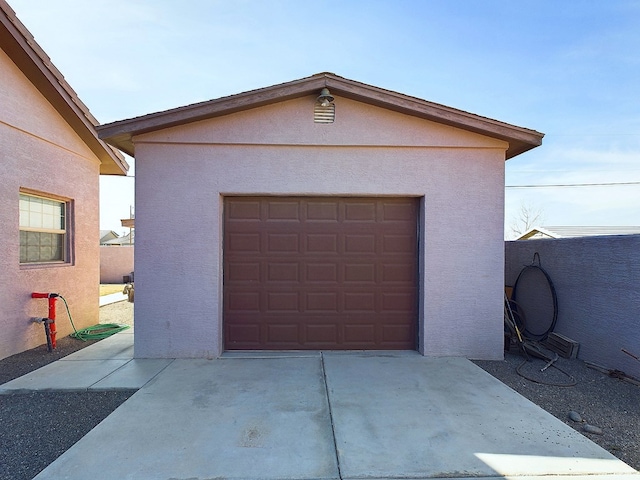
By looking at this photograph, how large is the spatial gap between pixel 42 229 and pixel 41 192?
0.76m

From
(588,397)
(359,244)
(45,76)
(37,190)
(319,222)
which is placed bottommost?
(588,397)

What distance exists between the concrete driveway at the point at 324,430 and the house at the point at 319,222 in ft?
2.97

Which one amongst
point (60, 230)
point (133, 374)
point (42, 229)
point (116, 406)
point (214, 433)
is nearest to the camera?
point (214, 433)

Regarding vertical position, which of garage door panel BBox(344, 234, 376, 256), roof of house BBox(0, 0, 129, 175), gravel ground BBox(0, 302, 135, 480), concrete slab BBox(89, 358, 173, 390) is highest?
roof of house BBox(0, 0, 129, 175)

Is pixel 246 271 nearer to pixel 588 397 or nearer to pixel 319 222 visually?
pixel 319 222

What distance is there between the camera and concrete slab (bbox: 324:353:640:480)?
2994 mm

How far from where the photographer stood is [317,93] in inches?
229

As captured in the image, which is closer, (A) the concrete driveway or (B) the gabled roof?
(A) the concrete driveway

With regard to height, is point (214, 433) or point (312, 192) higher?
point (312, 192)

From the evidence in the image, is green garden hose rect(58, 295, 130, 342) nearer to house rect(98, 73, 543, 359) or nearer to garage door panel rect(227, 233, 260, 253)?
house rect(98, 73, 543, 359)

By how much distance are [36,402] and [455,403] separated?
16.0 ft

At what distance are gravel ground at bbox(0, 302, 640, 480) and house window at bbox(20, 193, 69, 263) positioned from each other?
2.11 meters

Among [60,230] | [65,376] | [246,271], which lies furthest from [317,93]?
[60,230]

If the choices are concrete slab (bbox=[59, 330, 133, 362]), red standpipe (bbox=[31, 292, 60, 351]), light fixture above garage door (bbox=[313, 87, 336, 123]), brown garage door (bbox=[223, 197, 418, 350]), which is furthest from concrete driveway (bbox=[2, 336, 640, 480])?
light fixture above garage door (bbox=[313, 87, 336, 123])
